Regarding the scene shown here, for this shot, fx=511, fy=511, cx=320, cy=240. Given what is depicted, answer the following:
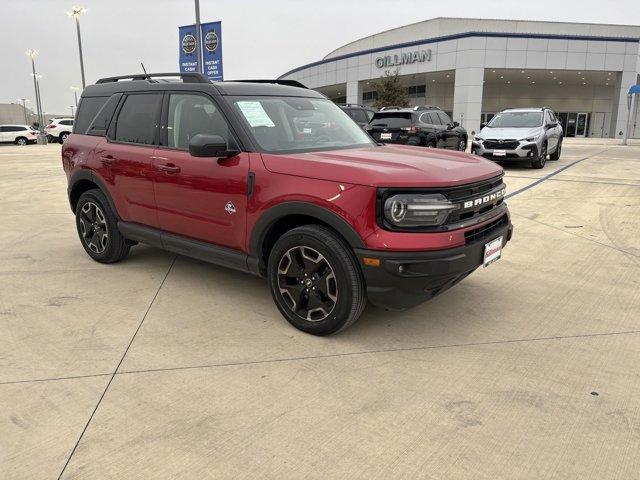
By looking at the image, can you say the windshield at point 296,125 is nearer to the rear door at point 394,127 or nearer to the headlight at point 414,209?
the headlight at point 414,209

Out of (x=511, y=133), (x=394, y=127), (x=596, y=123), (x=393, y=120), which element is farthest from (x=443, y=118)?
(x=596, y=123)

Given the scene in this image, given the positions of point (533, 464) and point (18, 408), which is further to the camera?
point (18, 408)

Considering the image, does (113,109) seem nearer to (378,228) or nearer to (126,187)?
(126,187)

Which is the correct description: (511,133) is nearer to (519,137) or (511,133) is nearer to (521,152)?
(519,137)

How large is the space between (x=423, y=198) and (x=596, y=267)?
9.99 feet

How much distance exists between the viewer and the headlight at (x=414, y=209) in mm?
3131

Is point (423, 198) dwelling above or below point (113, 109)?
below

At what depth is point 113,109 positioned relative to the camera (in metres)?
5.05

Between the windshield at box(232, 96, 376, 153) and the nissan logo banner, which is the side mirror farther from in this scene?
the nissan logo banner

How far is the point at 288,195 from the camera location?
3.50 metres

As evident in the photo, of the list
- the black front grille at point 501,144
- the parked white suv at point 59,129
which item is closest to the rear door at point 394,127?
the black front grille at point 501,144

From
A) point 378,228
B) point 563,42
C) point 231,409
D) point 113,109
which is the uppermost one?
point 563,42

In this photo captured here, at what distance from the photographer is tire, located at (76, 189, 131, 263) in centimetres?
510

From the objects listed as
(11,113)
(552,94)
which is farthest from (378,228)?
(11,113)
